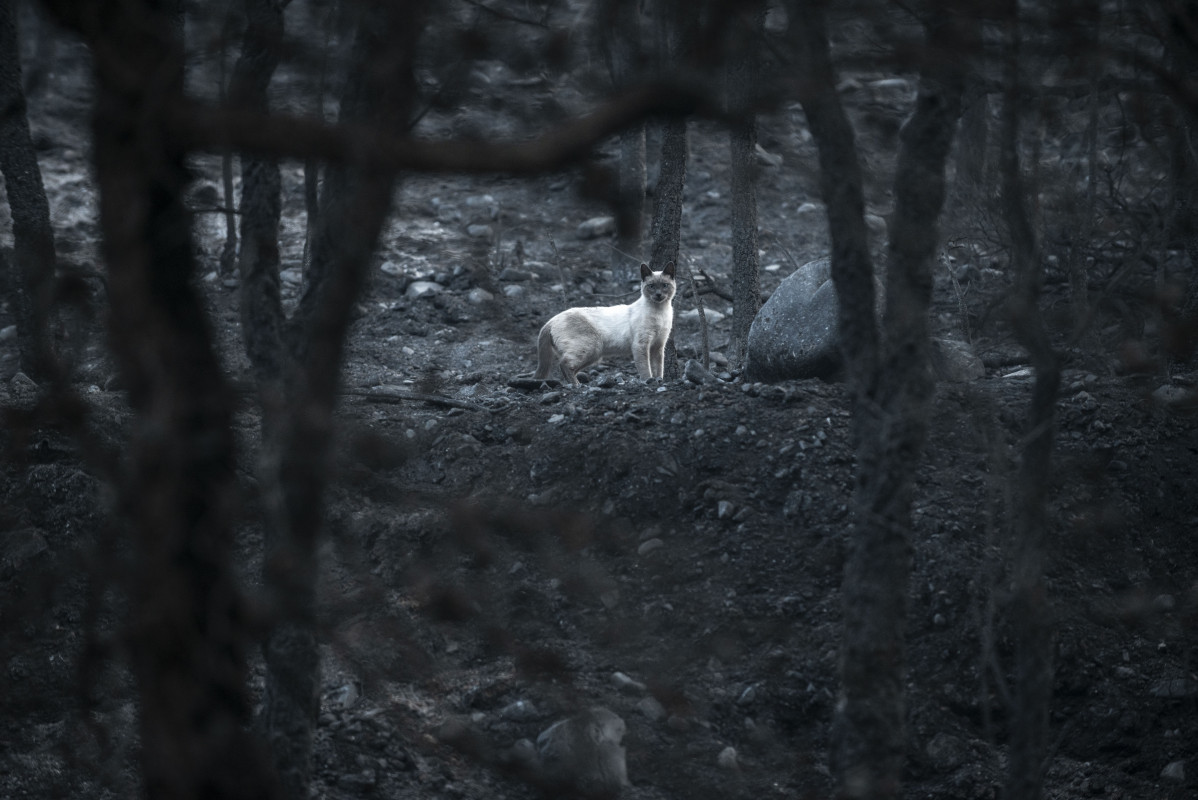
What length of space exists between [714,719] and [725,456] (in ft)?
6.76

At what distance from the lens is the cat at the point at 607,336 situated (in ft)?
31.3

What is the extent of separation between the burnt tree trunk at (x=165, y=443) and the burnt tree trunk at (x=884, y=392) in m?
2.07

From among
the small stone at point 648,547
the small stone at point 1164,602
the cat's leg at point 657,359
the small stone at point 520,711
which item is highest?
the cat's leg at point 657,359

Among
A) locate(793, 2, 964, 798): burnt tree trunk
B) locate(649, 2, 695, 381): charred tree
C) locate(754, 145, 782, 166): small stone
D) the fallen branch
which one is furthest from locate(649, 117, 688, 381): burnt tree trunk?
locate(793, 2, 964, 798): burnt tree trunk

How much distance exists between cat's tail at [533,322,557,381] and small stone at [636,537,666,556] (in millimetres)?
2809

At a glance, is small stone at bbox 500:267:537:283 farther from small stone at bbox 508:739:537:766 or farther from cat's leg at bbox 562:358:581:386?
small stone at bbox 508:739:537:766

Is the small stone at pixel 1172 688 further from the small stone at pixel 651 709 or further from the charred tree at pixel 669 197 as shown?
the charred tree at pixel 669 197

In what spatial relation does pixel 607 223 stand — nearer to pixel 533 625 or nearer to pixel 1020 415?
pixel 1020 415

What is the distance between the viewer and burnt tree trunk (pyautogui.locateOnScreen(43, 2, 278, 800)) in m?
2.93

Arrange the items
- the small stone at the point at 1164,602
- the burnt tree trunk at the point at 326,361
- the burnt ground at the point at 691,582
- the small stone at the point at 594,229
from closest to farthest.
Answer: the burnt tree trunk at the point at 326,361 → the burnt ground at the point at 691,582 → the small stone at the point at 1164,602 → the small stone at the point at 594,229

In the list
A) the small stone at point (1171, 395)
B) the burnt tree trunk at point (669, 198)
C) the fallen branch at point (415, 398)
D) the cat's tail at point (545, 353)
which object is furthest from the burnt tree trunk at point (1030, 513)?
the cat's tail at point (545, 353)

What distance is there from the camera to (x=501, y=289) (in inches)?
490

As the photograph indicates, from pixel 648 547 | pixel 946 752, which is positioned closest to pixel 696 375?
pixel 648 547

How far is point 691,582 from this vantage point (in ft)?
22.6
